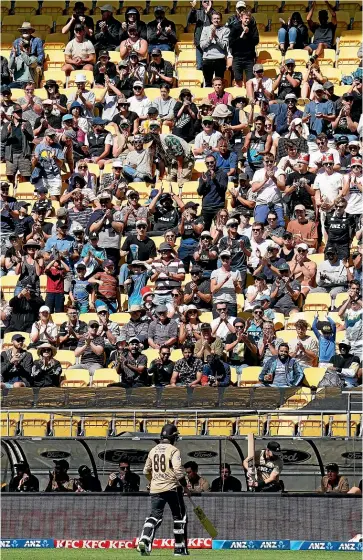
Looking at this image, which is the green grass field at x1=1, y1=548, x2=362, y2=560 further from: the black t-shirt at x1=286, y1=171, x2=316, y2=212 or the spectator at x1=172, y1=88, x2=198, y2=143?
the spectator at x1=172, y1=88, x2=198, y2=143

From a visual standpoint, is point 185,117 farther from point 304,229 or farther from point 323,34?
point 304,229

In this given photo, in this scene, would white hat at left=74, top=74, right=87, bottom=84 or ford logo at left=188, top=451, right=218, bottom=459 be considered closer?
ford logo at left=188, top=451, right=218, bottom=459

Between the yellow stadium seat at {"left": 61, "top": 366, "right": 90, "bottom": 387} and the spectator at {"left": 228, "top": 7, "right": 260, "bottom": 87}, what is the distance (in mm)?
7018

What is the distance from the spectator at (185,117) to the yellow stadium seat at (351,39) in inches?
130

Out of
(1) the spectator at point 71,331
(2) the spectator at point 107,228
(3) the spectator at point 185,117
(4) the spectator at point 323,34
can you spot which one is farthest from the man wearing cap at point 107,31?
(1) the spectator at point 71,331

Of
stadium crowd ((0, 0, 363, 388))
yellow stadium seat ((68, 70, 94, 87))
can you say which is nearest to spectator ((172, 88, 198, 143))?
stadium crowd ((0, 0, 363, 388))

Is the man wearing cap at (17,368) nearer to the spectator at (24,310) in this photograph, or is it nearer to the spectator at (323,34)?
the spectator at (24,310)

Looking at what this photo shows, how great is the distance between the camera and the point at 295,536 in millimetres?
16266

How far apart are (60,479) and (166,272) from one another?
589 cm

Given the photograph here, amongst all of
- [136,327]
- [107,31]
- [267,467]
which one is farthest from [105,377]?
[107,31]

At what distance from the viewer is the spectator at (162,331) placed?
69.5 feet

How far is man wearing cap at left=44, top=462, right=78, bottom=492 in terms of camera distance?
1689cm

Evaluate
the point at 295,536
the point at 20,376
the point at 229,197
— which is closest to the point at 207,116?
the point at 229,197

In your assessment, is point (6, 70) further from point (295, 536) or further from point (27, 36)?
point (295, 536)
